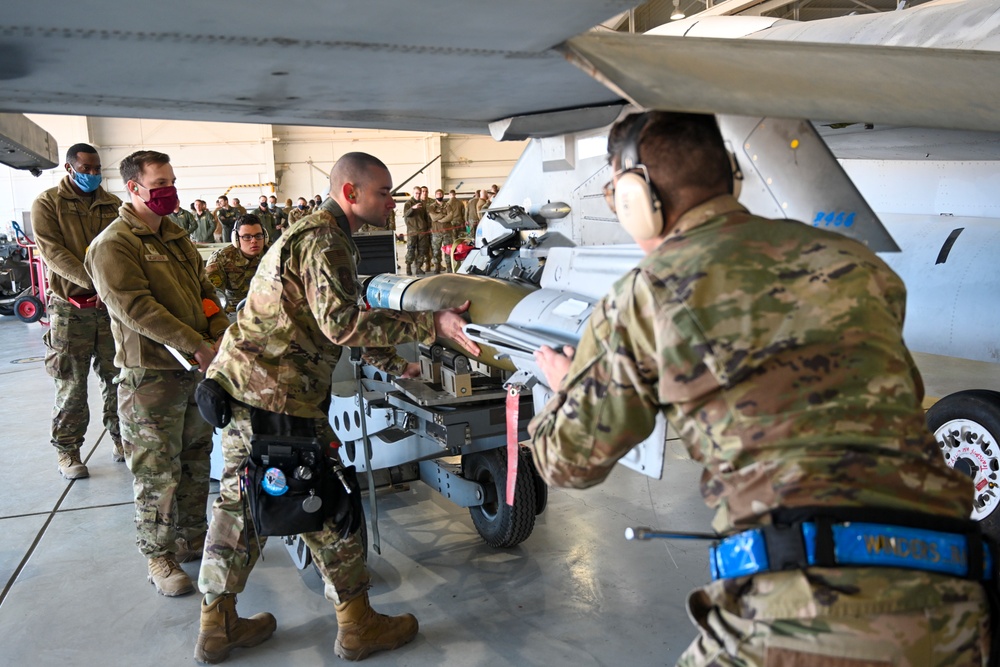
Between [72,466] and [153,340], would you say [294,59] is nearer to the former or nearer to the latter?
[153,340]

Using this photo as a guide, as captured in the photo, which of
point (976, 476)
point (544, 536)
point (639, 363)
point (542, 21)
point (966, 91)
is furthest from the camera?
point (544, 536)

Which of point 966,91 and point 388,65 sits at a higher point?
point 388,65

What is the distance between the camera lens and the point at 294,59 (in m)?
3.22

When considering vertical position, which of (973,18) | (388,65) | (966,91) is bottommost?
(966,91)

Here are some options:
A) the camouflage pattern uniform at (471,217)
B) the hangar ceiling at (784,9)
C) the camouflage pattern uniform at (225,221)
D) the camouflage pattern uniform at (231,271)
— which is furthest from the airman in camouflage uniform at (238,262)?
the hangar ceiling at (784,9)

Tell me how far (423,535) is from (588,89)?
8.57 ft

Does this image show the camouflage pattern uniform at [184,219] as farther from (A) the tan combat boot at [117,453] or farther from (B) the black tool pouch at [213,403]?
(B) the black tool pouch at [213,403]

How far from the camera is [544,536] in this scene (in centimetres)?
444

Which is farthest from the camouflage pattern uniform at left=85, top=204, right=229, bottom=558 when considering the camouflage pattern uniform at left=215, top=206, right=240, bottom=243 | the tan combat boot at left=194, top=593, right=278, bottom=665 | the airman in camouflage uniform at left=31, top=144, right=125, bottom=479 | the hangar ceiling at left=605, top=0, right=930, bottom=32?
the hangar ceiling at left=605, top=0, right=930, bottom=32

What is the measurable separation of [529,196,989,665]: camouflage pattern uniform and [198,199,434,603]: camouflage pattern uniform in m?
1.66

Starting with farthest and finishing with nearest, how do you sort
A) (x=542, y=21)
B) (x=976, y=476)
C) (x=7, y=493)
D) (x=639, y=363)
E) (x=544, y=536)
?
1. (x=7, y=493)
2. (x=544, y=536)
3. (x=976, y=476)
4. (x=542, y=21)
5. (x=639, y=363)

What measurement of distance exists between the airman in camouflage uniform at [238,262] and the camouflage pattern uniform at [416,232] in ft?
48.0

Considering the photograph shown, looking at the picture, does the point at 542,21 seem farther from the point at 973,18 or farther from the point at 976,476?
the point at 973,18

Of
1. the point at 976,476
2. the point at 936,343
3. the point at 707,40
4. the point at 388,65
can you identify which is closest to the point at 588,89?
the point at 707,40
